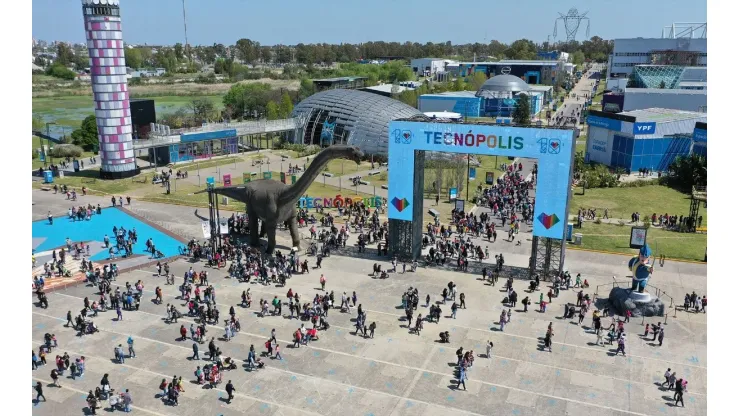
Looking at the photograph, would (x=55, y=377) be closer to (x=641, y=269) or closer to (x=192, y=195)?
(x=641, y=269)

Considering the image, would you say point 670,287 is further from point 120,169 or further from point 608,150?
point 120,169

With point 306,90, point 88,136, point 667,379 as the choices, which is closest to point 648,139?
point 667,379

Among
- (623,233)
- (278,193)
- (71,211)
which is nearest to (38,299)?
(278,193)

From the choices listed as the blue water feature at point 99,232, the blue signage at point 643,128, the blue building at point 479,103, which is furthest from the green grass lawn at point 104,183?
the blue building at point 479,103

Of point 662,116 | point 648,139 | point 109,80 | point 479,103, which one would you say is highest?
point 109,80

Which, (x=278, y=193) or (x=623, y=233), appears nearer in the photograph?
(x=278, y=193)

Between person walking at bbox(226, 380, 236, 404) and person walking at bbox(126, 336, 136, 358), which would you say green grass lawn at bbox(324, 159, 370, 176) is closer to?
person walking at bbox(126, 336, 136, 358)
